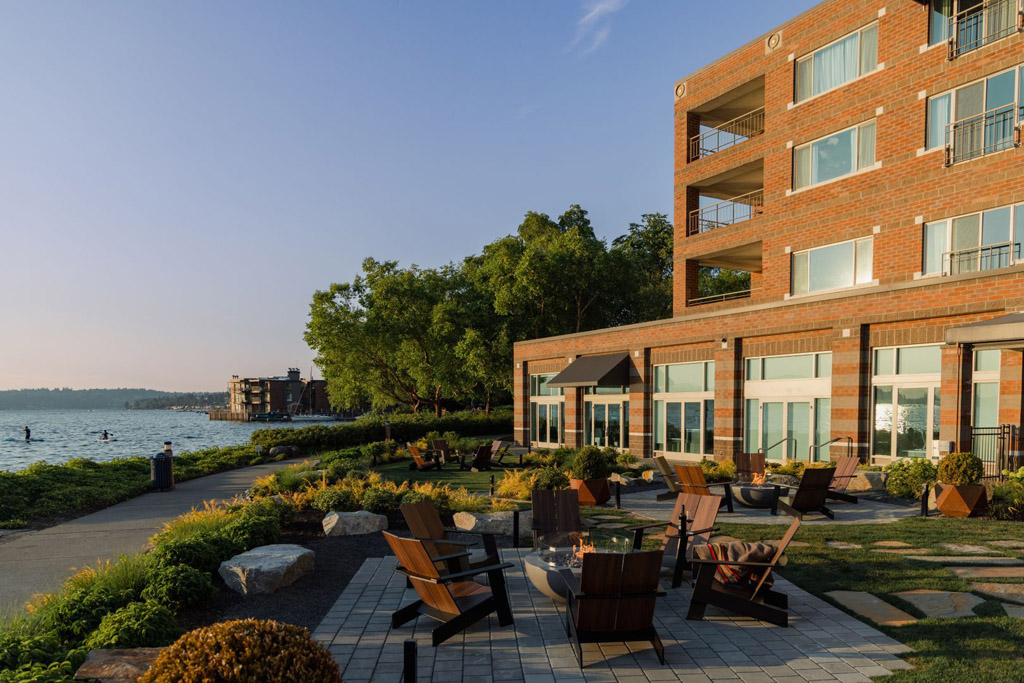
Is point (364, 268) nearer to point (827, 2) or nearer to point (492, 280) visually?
point (492, 280)

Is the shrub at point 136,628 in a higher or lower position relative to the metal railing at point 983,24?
lower

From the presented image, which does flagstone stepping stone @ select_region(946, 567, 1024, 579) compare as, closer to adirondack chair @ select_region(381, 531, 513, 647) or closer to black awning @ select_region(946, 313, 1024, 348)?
adirondack chair @ select_region(381, 531, 513, 647)

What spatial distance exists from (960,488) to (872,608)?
6.58 metres

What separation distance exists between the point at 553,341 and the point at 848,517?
18.8 meters

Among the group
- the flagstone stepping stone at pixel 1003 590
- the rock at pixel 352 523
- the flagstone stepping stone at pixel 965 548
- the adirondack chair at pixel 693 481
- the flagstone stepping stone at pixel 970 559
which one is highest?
the adirondack chair at pixel 693 481

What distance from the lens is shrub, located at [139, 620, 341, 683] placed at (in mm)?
3580

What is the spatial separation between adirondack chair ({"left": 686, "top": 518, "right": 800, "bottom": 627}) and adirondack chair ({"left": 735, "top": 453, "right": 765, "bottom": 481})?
10061 millimetres

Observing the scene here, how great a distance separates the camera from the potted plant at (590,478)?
13.4 m

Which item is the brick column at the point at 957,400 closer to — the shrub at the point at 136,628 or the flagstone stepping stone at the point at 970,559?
the flagstone stepping stone at the point at 970,559

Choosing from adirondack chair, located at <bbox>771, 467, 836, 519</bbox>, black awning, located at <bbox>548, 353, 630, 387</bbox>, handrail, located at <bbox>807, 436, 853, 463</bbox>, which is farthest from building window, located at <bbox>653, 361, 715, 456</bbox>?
adirondack chair, located at <bbox>771, 467, 836, 519</bbox>

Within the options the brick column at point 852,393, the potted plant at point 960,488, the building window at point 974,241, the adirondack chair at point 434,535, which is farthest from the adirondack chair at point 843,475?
the adirondack chair at point 434,535

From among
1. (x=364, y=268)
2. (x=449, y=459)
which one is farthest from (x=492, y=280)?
(x=449, y=459)

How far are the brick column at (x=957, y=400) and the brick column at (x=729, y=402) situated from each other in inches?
242

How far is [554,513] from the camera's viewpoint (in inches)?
348
